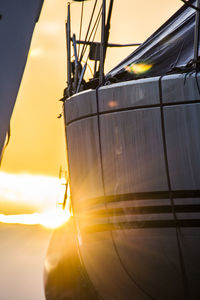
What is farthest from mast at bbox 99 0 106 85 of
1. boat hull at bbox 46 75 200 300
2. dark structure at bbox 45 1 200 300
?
boat hull at bbox 46 75 200 300

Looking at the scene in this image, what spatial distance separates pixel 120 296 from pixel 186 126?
2.48m

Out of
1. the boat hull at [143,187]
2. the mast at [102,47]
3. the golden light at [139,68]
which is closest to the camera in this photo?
the boat hull at [143,187]

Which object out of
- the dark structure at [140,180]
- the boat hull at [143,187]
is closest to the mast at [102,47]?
the dark structure at [140,180]

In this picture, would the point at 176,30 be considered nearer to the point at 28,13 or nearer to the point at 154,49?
the point at 154,49

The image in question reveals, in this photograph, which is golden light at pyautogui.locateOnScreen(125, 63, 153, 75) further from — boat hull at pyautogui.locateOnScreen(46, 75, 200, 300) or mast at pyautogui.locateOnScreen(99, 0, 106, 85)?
boat hull at pyautogui.locateOnScreen(46, 75, 200, 300)

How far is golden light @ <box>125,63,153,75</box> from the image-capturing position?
6465 mm

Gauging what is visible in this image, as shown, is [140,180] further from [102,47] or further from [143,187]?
[102,47]

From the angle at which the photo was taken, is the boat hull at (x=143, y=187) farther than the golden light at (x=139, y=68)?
No

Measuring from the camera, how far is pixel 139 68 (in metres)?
6.62

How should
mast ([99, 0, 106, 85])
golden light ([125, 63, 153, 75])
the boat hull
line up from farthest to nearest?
golden light ([125, 63, 153, 75]), mast ([99, 0, 106, 85]), the boat hull

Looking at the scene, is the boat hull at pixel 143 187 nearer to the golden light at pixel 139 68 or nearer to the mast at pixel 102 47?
the mast at pixel 102 47

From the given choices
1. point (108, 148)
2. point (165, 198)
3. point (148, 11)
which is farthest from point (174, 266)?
point (148, 11)

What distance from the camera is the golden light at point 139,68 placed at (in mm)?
6465

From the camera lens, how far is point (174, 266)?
206 inches
